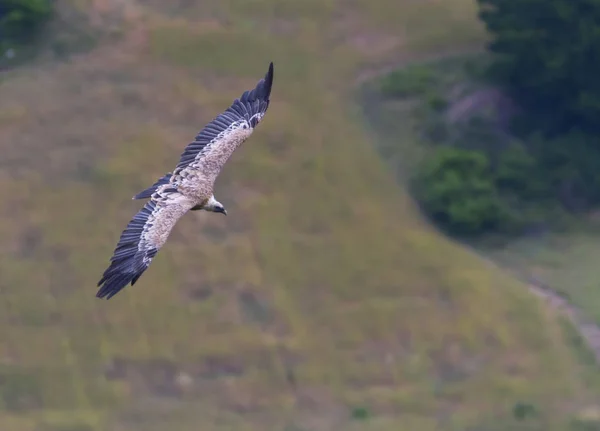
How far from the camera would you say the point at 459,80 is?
46750 mm

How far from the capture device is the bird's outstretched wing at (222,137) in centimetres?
2314

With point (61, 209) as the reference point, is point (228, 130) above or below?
above

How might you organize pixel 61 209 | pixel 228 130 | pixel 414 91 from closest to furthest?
pixel 228 130 → pixel 61 209 → pixel 414 91

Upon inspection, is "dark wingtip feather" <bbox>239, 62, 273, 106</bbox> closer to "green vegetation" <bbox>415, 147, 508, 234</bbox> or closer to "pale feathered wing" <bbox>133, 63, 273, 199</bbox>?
"pale feathered wing" <bbox>133, 63, 273, 199</bbox>

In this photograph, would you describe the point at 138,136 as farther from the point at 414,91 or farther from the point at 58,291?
the point at 414,91

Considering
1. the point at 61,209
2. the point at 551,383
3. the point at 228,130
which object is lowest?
the point at 551,383

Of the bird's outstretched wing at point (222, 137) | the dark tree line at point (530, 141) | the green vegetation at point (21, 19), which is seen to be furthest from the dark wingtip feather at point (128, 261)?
the green vegetation at point (21, 19)

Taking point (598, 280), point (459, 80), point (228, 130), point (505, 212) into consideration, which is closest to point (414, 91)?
point (459, 80)

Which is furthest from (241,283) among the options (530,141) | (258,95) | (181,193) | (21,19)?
(181,193)

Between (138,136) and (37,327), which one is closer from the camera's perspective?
(37,327)

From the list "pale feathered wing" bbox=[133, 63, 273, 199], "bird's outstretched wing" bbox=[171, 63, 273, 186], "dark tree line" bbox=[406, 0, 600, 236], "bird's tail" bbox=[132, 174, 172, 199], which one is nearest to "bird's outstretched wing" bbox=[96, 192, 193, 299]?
"bird's tail" bbox=[132, 174, 172, 199]

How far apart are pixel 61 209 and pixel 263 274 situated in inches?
258

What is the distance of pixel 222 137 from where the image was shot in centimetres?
2378

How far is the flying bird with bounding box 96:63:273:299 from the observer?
65.9ft
